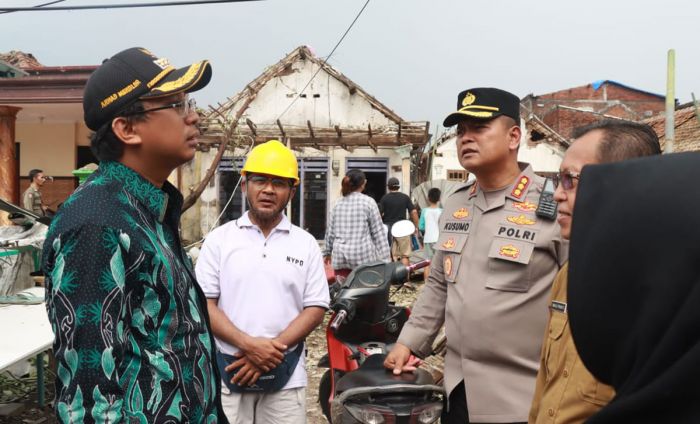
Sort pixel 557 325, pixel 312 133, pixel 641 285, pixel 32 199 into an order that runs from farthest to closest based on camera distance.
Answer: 1. pixel 312 133
2. pixel 32 199
3. pixel 557 325
4. pixel 641 285

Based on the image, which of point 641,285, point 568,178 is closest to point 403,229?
point 568,178

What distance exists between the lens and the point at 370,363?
253cm

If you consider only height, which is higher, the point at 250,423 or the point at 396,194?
the point at 396,194

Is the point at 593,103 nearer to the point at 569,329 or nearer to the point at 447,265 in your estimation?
the point at 447,265

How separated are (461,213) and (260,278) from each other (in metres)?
0.94

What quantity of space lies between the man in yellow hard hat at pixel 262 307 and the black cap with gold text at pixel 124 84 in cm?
117

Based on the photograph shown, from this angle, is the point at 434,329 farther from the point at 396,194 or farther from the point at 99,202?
the point at 396,194

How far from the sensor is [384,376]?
2.32m

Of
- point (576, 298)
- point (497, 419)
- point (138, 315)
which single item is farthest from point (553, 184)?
point (138, 315)

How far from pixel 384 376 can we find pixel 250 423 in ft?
2.25

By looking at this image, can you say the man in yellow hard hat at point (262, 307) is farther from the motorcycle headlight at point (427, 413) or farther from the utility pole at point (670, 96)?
the utility pole at point (670, 96)

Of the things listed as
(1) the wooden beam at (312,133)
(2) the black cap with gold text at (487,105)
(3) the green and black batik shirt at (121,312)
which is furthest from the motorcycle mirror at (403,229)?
(1) the wooden beam at (312,133)

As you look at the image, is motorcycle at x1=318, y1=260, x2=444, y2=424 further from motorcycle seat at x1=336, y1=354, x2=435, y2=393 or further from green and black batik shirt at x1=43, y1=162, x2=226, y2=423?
green and black batik shirt at x1=43, y1=162, x2=226, y2=423

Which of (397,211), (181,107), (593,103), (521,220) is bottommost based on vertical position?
(397,211)
